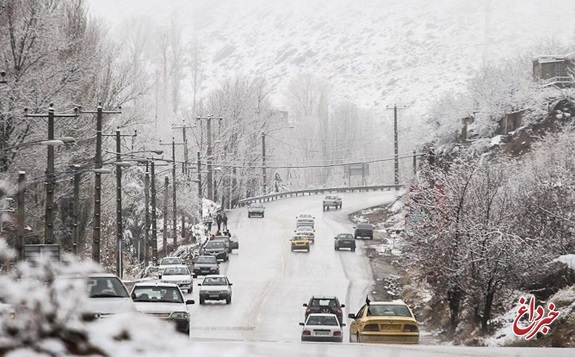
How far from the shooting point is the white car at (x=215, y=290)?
4906 centimetres

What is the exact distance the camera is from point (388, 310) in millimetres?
27281

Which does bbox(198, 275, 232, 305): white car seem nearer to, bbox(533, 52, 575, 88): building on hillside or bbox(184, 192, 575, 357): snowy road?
bbox(184, 192, 575, 357): snowy road

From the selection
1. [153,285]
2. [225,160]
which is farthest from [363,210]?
[153,285]

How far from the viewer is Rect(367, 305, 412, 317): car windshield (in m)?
27.0

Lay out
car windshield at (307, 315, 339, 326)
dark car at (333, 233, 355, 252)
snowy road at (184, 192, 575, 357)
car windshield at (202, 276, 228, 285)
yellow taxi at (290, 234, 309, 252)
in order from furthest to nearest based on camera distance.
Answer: yellow taxi at (290, 234, 309, 252), dark car at (333, 233, 355, 252), car windshield at (202, 276, 228, 285), car windshield at (307, 315, 339, 326), snowy road at (184, 192, 575, 357)

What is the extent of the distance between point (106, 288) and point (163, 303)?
5.04 metres

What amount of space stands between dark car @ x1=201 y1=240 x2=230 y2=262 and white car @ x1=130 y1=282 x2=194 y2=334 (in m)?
44.6

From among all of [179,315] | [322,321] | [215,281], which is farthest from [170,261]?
[179,315]

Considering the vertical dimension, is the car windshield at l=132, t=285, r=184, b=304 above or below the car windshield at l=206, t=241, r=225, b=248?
above

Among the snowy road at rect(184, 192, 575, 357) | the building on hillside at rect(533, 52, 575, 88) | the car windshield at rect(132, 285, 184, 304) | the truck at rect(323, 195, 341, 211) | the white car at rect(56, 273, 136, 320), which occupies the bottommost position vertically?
the snowy road at rect(184, 192, 575, 357)

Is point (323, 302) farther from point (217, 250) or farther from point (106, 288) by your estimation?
point (217, 250)

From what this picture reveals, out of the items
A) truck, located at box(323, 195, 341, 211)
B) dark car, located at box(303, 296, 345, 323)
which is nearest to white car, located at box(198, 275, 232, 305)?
dark car, located at box(303, 296, 345, 323)

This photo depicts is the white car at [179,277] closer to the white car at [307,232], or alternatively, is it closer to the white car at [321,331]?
the white car at [321,331]

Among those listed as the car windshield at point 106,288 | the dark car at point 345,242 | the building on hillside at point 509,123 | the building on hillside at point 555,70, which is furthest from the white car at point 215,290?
the building on hillside at point 555,70
